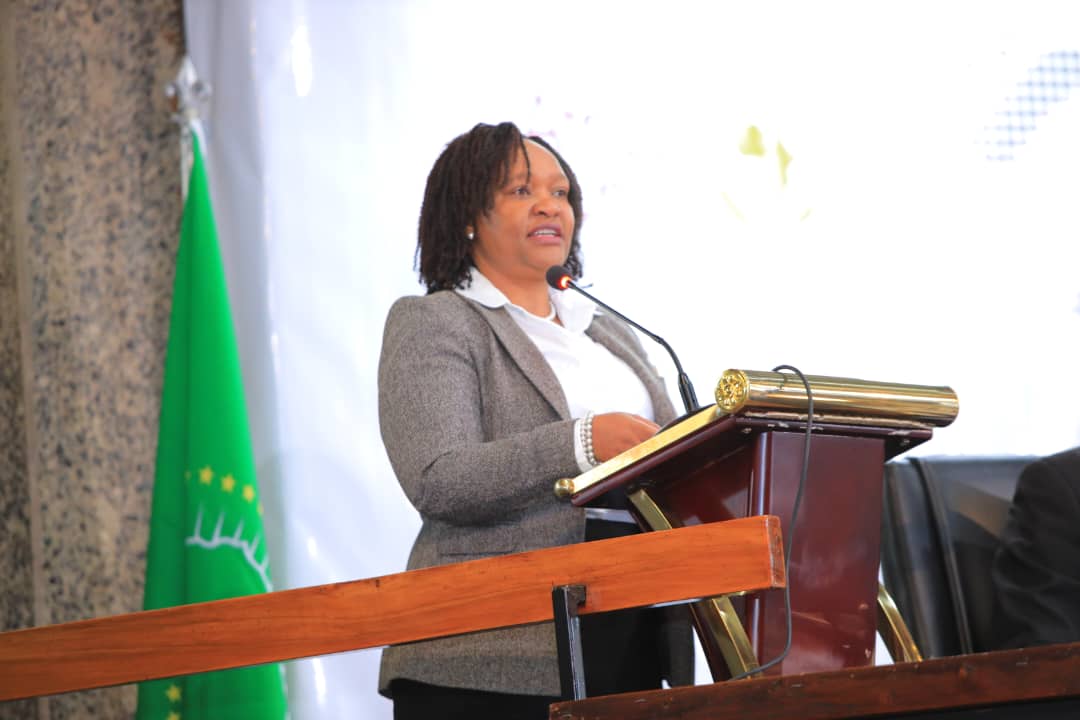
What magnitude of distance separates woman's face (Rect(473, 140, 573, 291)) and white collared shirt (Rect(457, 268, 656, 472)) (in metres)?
0.04

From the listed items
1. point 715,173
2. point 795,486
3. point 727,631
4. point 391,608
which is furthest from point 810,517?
point 715,173

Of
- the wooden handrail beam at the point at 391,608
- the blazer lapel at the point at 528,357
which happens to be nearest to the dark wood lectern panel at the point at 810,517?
the wooden handrail beam at the point at 391,608

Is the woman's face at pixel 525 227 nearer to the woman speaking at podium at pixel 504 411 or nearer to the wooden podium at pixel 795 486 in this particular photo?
the woman speaking at podium at pixel 504 411

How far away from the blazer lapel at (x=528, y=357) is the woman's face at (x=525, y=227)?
0.38 ft

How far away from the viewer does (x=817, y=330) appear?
2.98m

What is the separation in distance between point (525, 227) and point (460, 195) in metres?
0.13

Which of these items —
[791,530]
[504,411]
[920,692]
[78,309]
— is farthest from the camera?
[78,309]

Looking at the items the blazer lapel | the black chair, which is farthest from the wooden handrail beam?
the black chair

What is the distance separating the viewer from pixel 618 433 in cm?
157

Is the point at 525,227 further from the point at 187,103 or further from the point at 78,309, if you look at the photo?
the point at 78,309

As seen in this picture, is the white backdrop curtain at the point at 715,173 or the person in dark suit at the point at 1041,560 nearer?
the person in dark suit at the point at 1041,560

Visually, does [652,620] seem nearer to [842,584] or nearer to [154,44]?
[842,584]

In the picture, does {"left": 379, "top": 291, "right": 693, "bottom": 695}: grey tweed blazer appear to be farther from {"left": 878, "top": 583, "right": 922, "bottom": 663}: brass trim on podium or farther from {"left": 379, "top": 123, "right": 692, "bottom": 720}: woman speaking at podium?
{"left": 878, "top": 583, "right": 922, "bottom": 663}: brass trim on podium

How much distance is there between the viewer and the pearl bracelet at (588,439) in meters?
1.58
